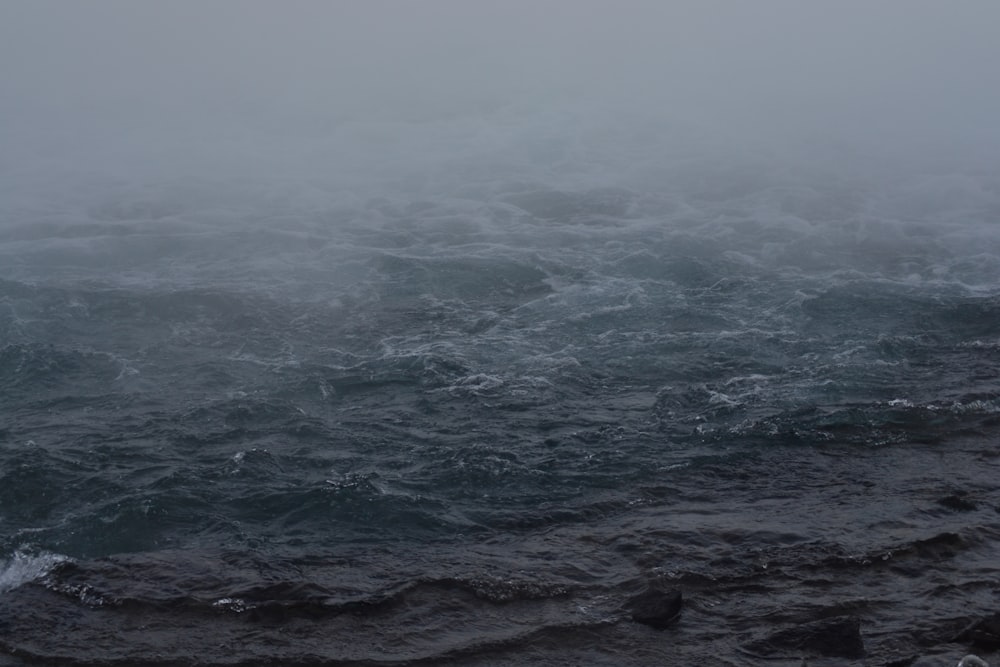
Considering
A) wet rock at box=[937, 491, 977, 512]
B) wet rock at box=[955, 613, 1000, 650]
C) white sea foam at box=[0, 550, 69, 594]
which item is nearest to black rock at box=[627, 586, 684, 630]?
wet rock at box=[955, 613, 1000, 650]

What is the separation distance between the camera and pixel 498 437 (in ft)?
29.7

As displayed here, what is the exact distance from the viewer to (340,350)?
453 inches

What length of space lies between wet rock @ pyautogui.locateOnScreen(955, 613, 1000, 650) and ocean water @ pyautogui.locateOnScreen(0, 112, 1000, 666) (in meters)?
0.06

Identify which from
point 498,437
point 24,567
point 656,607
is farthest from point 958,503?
point 24,567

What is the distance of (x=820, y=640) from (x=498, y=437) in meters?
3.83

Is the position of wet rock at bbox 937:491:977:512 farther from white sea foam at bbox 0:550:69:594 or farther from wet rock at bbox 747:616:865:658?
white sea foam at bbox 0:550:69:594

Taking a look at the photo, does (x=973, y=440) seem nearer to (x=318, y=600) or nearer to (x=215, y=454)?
(x=318, y=600)

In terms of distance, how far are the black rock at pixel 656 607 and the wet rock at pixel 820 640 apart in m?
0.54

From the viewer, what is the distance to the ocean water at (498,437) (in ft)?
21.0

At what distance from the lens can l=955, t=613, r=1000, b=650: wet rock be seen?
5828 mm

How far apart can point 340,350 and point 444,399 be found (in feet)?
6.86

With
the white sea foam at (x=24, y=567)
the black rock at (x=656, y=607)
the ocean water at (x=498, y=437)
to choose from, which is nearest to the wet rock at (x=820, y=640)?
the ocean water at (x=498, y=437)

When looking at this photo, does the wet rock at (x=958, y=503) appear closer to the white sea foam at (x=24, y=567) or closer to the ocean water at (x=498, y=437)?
the ocean water at (x=498, y=437)

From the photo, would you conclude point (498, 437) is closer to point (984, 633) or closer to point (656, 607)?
point (656, 607)
